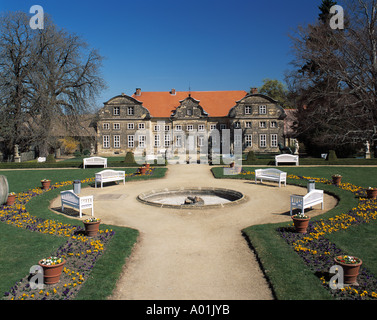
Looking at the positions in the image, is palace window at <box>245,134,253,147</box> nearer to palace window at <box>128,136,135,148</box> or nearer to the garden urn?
palace window at <box>128,136,135,148</box>

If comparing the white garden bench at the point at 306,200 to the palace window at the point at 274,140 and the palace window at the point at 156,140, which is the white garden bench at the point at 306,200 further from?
the palace window at the point at 156,140

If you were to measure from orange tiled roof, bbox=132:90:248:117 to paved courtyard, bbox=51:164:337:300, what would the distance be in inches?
1242

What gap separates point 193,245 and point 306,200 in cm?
529

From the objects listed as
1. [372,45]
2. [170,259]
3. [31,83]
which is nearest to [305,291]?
Result: [170,259]

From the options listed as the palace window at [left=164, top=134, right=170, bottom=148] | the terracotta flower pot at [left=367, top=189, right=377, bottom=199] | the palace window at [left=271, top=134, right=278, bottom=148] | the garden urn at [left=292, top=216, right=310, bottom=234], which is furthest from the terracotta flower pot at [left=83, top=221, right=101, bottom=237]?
the palace window at [left=271, top=134, right=278, bottom=148]

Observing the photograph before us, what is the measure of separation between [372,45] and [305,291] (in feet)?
89.4

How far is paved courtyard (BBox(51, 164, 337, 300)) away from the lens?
6906mm

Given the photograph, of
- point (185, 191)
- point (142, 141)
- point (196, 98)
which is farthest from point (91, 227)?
point (196, 98)

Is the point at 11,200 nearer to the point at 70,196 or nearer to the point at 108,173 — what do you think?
the point at 70,196

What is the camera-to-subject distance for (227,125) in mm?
48281

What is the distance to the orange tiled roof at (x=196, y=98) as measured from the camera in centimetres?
4884

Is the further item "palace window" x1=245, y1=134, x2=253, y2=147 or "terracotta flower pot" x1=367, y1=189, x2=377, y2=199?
"palace window" x1=245, y1=134, x2=253, y2=147

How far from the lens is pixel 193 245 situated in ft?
32.0

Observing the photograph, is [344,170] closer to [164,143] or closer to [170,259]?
[170,259]
